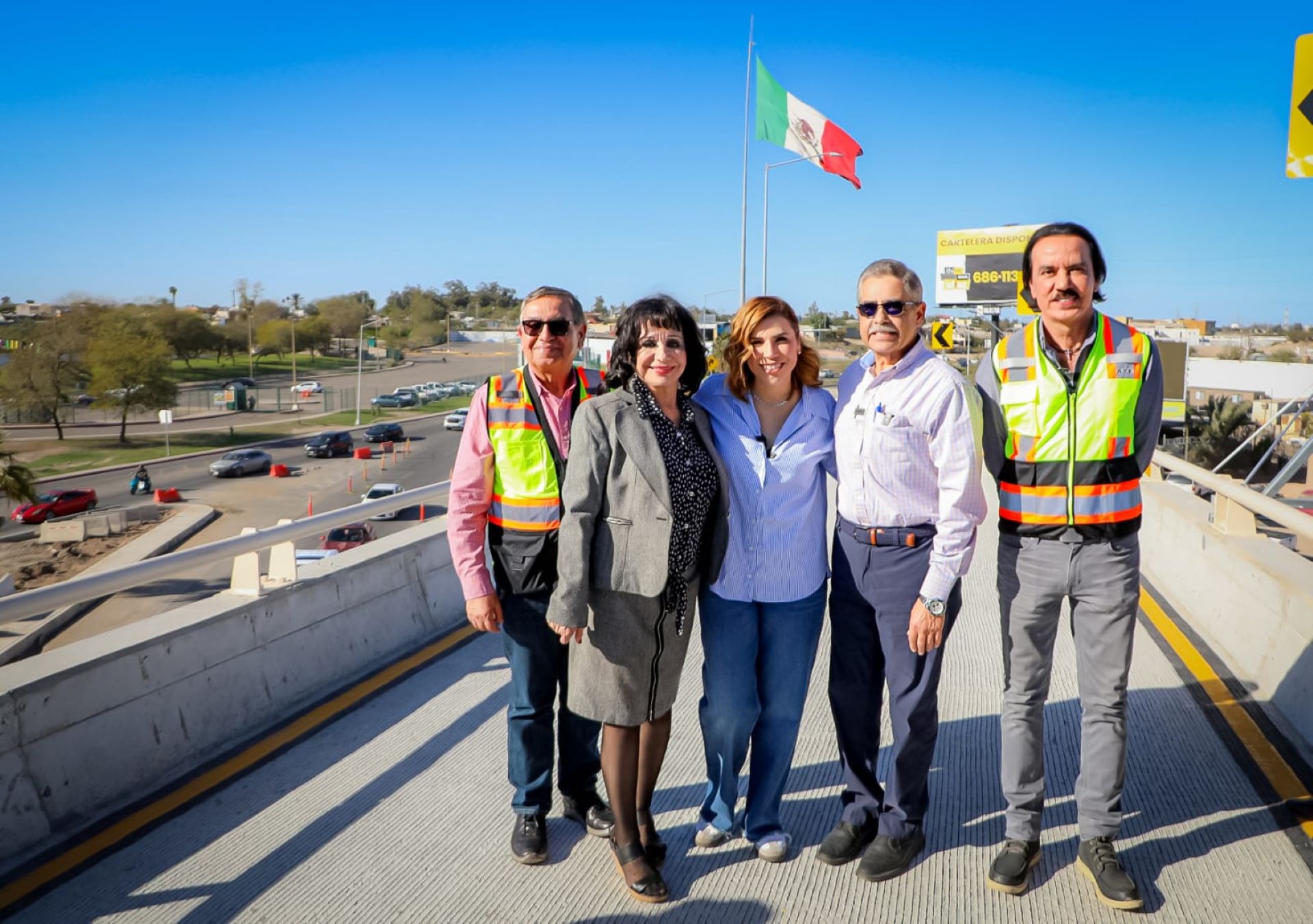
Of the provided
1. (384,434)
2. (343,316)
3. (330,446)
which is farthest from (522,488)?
(343,316)

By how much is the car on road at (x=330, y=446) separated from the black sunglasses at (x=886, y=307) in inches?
2545

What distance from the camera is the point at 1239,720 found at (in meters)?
4.34

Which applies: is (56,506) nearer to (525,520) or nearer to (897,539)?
(525,520)

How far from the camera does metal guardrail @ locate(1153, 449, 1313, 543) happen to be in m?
4.23

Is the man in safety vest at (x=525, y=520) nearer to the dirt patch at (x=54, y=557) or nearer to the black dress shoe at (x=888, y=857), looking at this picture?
the black dress shoe at (x=888, y=857)

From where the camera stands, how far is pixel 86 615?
29.6 metres

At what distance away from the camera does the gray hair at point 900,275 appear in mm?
3168

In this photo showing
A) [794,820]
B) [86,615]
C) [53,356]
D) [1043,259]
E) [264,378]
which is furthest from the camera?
[264,378]

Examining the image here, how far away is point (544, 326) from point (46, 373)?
287 feet

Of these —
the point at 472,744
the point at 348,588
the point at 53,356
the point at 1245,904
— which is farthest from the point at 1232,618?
the point at 53,356

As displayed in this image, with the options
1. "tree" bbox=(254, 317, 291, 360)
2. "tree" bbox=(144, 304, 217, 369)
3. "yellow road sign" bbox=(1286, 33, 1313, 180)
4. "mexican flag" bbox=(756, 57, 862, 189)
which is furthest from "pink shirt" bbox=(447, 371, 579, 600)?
"tree" bbox=(254, 317, 291, 360)

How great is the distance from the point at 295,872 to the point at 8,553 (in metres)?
51.1

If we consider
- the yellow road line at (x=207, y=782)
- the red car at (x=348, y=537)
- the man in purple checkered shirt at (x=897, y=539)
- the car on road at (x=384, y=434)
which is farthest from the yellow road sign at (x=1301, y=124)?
the car on road at (x=384, y=434)

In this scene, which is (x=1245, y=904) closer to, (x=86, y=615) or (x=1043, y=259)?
(x=1043, y=259)
